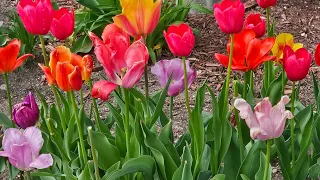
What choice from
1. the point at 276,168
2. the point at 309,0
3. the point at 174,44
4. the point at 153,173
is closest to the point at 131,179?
the point at 153,173

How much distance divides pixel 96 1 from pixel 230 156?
1963 mm

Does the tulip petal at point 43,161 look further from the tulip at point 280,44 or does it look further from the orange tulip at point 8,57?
the tulip at point 280,44

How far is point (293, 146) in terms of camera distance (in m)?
2.33

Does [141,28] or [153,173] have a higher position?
[141,28]

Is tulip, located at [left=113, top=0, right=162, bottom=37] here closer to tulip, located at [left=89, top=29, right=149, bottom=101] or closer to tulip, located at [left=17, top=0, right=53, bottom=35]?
tulip, located at [left=89, top=29, right=149, bottom=101]

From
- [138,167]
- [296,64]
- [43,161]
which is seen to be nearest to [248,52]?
[296,64]

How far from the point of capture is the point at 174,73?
240 cm

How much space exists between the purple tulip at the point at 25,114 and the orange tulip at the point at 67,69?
0.67ft

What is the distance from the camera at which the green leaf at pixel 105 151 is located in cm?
231

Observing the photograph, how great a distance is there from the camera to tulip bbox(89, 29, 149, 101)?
1985 millimetres

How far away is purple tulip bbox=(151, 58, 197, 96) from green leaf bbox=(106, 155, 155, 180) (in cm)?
30

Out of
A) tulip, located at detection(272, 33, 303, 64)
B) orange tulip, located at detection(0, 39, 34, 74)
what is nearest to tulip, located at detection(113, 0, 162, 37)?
orange tulip, located at detection(0, 39, 34, 74)

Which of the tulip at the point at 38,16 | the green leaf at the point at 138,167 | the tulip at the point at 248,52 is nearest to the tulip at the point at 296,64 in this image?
the tulip at the point at 248,52

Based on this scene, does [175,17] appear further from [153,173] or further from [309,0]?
[153,173]
